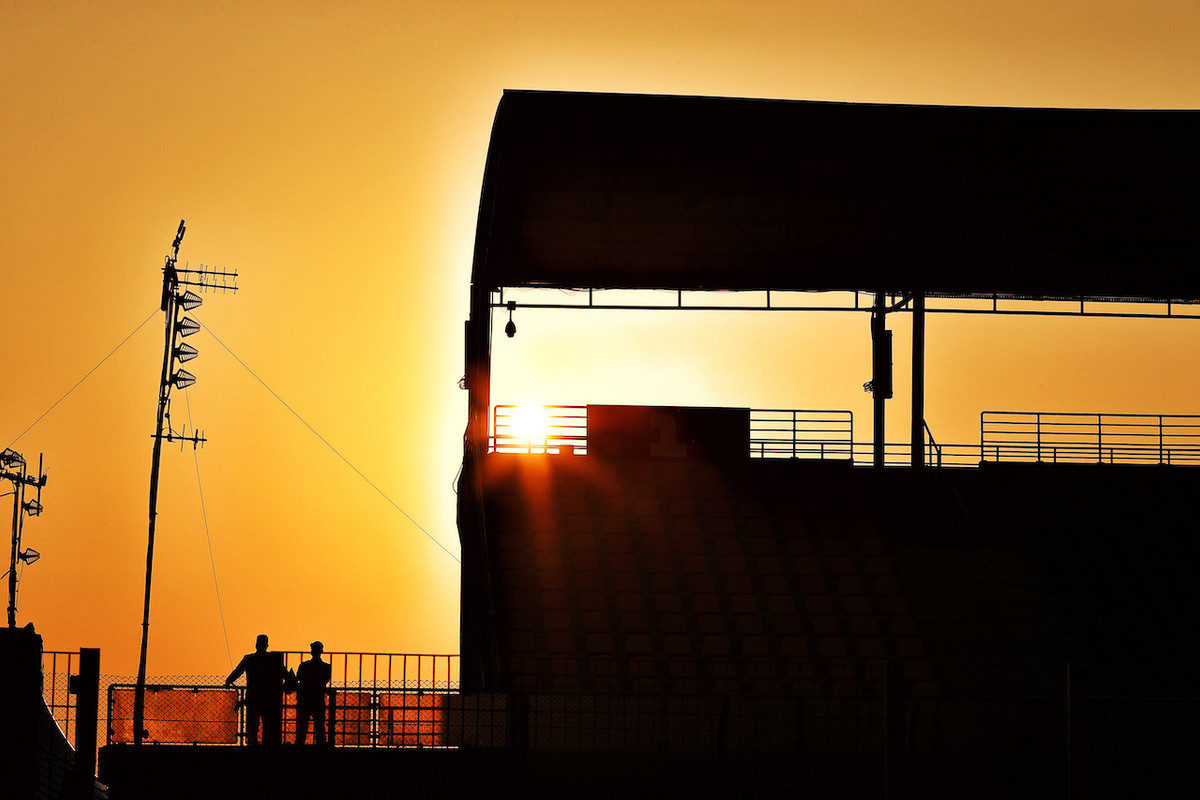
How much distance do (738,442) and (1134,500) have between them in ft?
22.2

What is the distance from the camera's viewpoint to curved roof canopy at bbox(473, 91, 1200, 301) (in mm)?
23406

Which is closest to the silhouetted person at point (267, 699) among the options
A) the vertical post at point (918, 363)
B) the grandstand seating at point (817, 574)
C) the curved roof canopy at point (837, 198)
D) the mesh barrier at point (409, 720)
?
the mesh barrier at point (409, 720)

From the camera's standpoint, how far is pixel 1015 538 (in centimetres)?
2395

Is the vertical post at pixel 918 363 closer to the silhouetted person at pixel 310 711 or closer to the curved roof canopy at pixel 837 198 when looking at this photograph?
the curved roof canopy at pixel 837 198

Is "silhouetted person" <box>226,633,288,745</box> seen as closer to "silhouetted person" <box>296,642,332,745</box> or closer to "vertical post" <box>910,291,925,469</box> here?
"silhouetted person" <box>296,642,332,745</box>

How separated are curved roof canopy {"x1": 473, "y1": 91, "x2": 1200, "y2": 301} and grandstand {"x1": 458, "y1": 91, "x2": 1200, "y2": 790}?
0.13 ft

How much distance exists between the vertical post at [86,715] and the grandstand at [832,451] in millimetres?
7731

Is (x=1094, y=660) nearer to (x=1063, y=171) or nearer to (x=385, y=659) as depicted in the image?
(x=1063, y=171)

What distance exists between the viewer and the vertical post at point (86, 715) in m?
12.8

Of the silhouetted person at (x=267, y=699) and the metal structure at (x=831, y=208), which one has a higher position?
the metal structure at (x=831, y=208)

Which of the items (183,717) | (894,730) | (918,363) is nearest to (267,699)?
(183,717)

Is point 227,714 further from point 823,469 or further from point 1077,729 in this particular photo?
point 823,469

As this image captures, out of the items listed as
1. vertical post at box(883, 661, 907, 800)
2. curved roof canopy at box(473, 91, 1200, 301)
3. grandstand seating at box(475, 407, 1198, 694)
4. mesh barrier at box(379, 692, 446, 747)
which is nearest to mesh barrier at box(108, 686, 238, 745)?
mesh barrier at box(379, 692, 446, 747)

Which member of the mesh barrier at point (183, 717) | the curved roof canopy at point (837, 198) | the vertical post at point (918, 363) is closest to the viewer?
the mesh barrier at point (183, 717)
